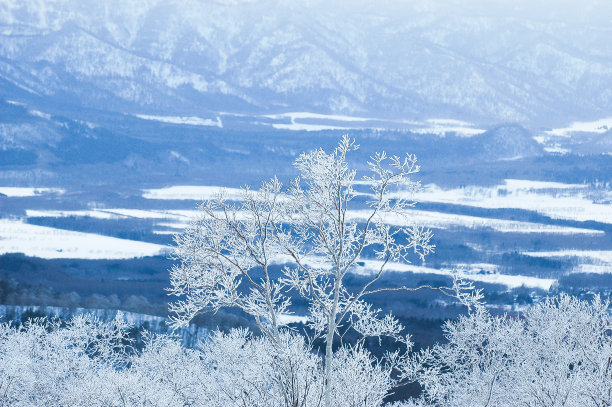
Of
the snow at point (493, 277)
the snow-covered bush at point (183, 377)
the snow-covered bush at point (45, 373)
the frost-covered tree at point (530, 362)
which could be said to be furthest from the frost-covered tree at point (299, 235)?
the snow at point (493, 277)

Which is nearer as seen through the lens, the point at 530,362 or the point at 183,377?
the point at 530,362

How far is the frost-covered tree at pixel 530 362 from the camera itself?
42188 mm

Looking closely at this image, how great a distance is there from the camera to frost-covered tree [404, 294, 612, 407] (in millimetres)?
42188

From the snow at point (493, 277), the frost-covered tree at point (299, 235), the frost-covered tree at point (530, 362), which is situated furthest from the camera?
the snow at point (493, 277)

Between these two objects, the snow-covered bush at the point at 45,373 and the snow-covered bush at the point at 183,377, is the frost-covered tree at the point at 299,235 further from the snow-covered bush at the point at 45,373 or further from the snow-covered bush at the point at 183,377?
the snow-covered bush at the point at 45,373

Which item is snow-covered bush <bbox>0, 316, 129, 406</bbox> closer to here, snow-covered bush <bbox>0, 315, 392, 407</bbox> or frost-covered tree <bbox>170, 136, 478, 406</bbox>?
snow-covered bush <bbox>0, 315, 392, 407</bbox>

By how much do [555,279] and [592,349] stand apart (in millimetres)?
144827

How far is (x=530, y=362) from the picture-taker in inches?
2117

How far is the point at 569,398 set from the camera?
1663 inches

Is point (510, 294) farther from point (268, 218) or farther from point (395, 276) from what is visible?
point (268, 218)

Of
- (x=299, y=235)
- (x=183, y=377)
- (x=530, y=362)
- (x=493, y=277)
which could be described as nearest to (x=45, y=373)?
(x=183, y=377)

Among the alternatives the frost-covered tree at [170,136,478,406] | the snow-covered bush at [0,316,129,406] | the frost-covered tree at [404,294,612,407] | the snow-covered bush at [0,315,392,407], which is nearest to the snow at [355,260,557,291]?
the snow-covered bush at [0,315,392,407]

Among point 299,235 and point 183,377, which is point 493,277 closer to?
point 183,377

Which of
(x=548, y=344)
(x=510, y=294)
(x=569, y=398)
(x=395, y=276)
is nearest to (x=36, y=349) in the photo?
(x=548, y=344)
